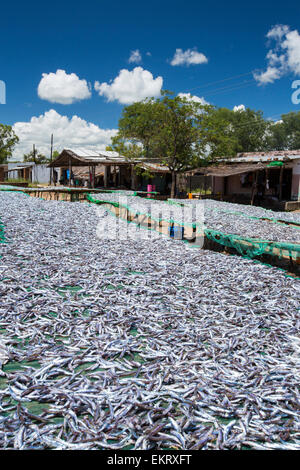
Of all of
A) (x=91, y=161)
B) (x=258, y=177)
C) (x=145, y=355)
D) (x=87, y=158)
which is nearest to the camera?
(x=145, y=355)

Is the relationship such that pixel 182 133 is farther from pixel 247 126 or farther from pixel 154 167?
pixel 247 126

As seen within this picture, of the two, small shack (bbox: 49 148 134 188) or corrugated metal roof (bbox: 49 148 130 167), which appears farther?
small shack (bbox: 49 148 134 188)

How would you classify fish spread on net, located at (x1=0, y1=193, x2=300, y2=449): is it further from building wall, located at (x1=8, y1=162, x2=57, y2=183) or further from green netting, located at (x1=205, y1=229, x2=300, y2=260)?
building wall, located at (x1=8, y1=162, x2=57, y2=183)

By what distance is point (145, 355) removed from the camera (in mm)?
2691

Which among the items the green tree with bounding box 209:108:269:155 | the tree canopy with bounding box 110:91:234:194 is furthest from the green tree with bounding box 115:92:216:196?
the green tree with bounding box 209:108:269:155

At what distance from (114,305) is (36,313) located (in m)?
0.82

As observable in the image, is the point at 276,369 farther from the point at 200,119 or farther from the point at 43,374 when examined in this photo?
the point at 200,119

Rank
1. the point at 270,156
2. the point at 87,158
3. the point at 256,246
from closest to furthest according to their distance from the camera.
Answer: the point at 256,246
the point at 87,158
the point at 270,156

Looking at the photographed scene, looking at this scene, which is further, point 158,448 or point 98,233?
point 98,233

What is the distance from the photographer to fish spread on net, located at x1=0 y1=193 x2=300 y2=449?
1938mm

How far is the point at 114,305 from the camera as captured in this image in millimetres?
3625

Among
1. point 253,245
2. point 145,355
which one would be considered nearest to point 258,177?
point 253,245

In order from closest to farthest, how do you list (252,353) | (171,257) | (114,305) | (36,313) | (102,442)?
(102,442)
(252,353)
(36,313)
(114,305)
(171,257)

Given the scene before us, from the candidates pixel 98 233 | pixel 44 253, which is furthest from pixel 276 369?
pixel 98 233
